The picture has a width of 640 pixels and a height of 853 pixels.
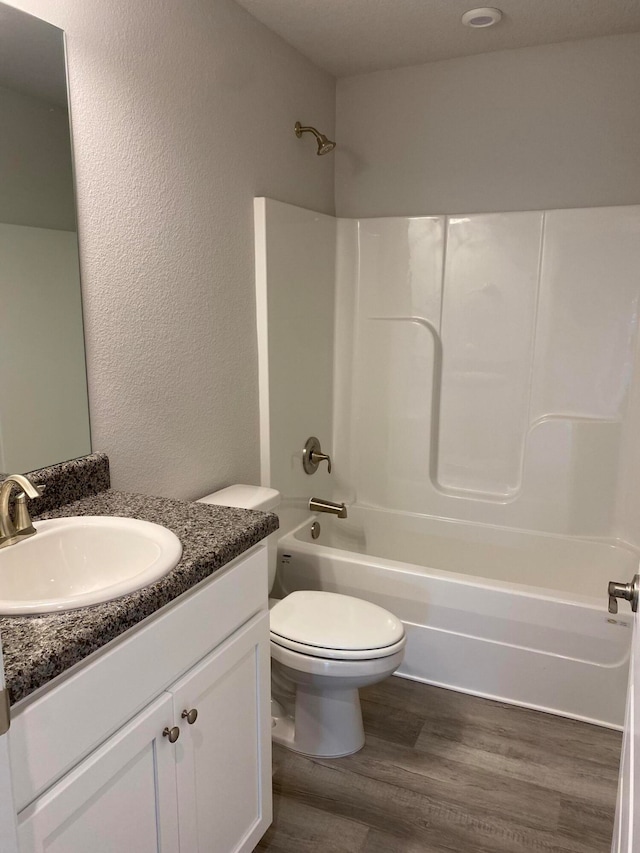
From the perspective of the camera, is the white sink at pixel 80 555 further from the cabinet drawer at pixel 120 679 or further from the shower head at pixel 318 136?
the shower head at pixel 318 136

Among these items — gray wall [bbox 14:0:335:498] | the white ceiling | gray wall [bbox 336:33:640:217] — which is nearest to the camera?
gray wall [bbox 14:0:335:498]

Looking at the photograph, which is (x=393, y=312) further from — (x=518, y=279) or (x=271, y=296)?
(x=271, y=296)

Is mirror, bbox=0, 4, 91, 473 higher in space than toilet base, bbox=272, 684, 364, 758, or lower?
higher

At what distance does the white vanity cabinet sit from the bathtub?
95 cm

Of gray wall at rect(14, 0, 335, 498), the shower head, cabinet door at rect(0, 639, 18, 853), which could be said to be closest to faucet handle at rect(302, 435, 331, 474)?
gray wall at rect(14, 0, 335, 498)

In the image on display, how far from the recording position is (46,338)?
1.56 m

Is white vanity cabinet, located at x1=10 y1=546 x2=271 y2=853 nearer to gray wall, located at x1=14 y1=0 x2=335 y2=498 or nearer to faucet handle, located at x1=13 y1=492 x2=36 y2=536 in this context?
faucet handle, located at x1=13 y1=492 x2=36 y2=536

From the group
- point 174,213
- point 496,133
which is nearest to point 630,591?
point 174,213

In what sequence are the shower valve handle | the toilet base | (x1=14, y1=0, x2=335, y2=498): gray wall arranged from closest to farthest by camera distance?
1. the shower valve handle
2. (x1=14, y1=0, x2=335, y2=498): gray wall
3. the toilet base

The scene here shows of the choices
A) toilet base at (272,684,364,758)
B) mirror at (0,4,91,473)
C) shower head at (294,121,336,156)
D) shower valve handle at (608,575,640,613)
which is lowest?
toilet base at (272,684,364,758)

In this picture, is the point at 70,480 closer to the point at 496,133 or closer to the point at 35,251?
the point at 35,251

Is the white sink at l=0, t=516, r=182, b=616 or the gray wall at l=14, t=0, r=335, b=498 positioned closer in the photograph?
the white sink at l=0, t=516, r=182, b=616

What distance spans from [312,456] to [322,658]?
3.68 ft

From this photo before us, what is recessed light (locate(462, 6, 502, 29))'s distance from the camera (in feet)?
7.35
